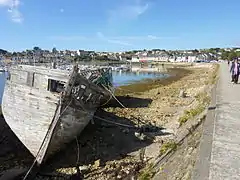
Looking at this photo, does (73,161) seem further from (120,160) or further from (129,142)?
(129,142)

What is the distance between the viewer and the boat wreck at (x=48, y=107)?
939 centimetres

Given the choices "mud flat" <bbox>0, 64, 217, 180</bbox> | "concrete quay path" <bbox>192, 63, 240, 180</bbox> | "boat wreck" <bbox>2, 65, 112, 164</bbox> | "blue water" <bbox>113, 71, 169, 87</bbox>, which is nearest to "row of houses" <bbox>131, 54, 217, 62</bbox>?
"blue water" <bbox>113, 71, 169, 87</bbox>

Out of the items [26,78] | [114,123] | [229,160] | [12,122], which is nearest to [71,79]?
[26,78]

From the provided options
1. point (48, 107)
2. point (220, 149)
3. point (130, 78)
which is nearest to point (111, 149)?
point (48, 107)

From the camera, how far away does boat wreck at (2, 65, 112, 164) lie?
30.8 feet

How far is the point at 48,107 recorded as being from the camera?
9469mm

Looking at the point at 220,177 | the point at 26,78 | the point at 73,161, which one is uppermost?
the point at 26,78

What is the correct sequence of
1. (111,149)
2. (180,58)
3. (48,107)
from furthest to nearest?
(180,58), (111,149), (48,107)

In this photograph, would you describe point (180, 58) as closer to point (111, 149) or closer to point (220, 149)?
point (111, 149)

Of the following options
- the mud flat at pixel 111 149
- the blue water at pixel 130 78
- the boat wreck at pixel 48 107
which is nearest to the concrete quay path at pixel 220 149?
the mud flat at pixel 111 149

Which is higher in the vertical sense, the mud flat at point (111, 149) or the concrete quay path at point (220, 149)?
the concrete quay path at point (220, 149)

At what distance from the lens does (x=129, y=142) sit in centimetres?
1114

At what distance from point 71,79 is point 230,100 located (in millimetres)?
6475

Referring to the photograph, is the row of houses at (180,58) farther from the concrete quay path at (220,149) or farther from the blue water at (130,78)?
the concrete quay path at (220,149)
